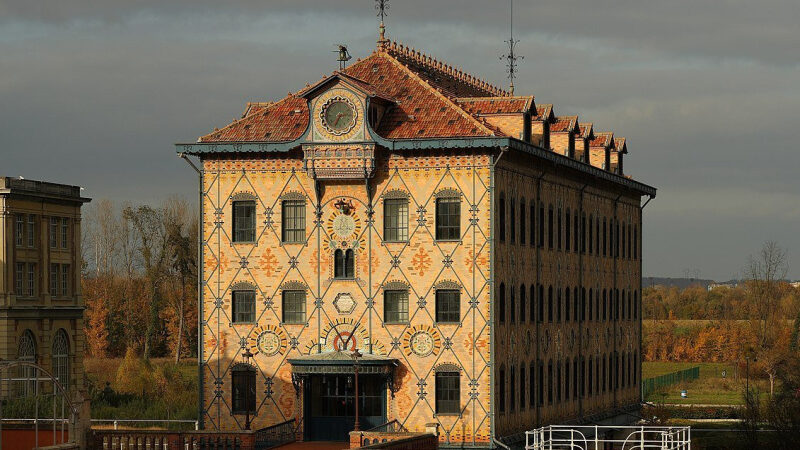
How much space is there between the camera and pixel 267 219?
181 feet

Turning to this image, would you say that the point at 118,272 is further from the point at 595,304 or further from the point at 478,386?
the point at 478,386

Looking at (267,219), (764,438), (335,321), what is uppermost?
(267,219)

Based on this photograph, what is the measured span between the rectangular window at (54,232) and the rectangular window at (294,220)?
4927 cm

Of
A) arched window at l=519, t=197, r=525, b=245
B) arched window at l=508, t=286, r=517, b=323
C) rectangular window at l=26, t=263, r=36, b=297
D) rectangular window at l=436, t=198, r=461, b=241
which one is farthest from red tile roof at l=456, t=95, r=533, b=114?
rectangular window at l=26, t=263, r=36, b=297

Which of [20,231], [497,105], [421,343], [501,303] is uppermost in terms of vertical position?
[497,105]

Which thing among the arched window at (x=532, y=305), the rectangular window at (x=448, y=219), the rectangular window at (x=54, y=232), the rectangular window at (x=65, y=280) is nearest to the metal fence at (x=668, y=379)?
the rectangular window at (x=65, y=280)

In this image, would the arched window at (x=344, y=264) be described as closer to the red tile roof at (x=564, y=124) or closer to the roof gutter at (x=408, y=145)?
the roof gutter at (x=408, y=145)

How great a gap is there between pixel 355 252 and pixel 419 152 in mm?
4046

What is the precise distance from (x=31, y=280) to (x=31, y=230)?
3.05 metres

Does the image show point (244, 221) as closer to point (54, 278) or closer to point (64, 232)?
point (54, 278)

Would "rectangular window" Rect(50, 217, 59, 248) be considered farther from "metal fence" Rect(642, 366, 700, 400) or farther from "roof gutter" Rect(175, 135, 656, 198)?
"roof gutter" Rect(175, 135, 656, 198)

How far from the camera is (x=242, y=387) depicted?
55.1m

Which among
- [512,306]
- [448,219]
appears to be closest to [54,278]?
[512,306]

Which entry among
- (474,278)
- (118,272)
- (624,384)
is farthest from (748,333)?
(474,278)
